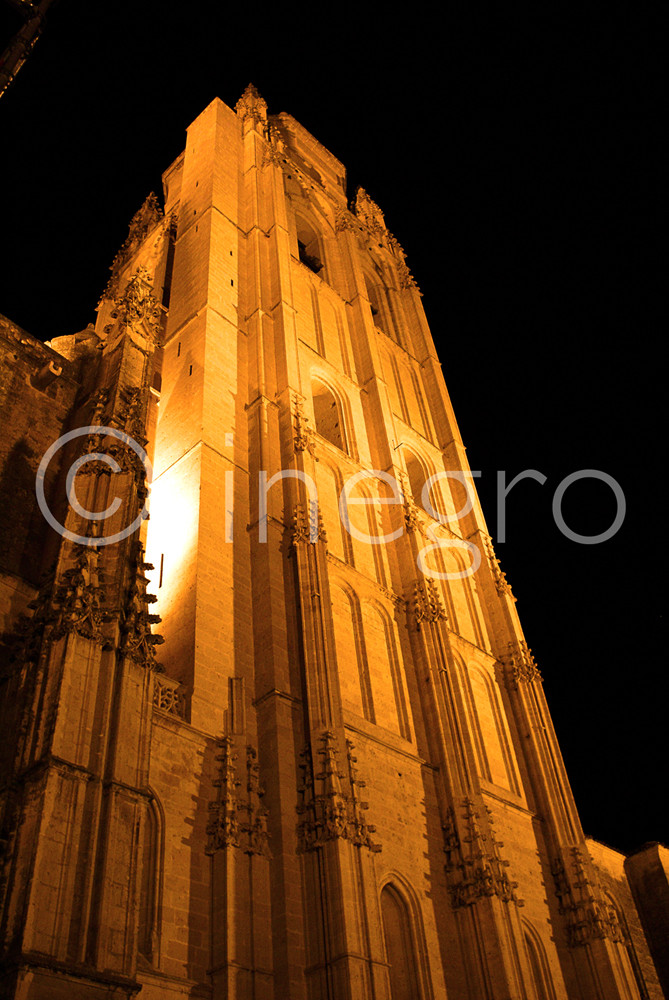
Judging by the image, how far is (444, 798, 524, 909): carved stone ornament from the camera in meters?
16.3

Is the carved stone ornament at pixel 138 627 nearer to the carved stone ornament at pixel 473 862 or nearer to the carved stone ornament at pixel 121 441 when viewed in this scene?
the carved stone ornament at pixel 121 441

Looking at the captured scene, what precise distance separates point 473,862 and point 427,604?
612 centimetres

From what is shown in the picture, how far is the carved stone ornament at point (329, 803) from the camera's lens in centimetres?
1407

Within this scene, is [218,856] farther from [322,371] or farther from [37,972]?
[322,371]

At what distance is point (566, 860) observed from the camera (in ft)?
64.7

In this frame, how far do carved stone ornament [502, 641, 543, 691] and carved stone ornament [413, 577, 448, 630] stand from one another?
10.4 ft

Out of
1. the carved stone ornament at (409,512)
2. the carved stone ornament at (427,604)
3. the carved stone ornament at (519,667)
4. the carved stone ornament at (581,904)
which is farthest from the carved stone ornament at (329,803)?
the carved stone ornament at (519,667)

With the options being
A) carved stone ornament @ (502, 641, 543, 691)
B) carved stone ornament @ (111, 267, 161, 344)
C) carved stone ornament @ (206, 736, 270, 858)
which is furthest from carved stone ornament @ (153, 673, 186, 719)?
carved stone ornament @ (502, 641, 543, 691)

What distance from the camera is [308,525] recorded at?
18594 millimetres

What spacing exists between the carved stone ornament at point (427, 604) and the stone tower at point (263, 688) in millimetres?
86

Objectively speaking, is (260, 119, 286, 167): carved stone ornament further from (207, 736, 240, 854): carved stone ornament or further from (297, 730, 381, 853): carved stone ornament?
(207, 736, 240, 854): carved stone ornament

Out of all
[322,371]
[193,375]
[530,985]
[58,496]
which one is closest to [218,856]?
[530,985]

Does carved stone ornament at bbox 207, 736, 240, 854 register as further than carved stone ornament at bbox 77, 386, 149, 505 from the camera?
No

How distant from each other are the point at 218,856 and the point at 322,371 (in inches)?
614
